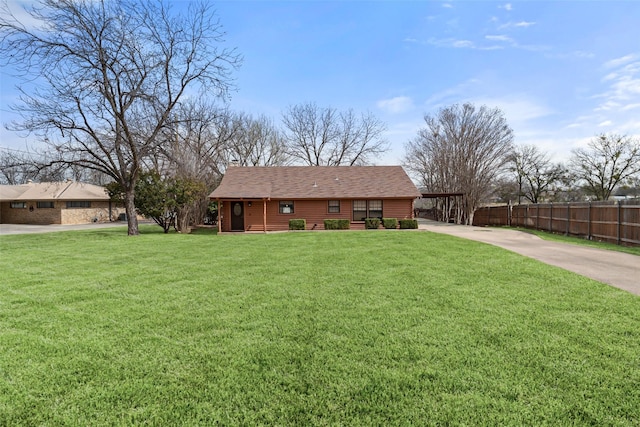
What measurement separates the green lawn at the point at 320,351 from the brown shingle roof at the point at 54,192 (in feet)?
100

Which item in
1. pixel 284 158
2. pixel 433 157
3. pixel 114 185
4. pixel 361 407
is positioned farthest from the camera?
pixel 284 158

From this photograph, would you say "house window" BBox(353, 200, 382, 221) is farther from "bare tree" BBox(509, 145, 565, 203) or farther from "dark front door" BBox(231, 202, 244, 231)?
"bare tree" BBox(509, 145, 565, 203)

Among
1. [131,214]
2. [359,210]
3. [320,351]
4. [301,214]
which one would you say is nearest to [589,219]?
[359,210]

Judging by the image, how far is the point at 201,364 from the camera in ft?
10.1

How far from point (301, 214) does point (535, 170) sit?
30.6 metres

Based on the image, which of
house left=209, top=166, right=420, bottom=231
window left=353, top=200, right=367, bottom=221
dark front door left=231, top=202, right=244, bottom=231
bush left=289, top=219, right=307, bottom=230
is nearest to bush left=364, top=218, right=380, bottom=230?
house left=209, top=166, right=420, bottom=231

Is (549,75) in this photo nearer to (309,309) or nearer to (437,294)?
(437,294)

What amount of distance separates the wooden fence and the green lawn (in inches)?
335

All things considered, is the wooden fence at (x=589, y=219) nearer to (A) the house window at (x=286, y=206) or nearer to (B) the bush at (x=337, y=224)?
(B) the bush at (x=337, y=224)

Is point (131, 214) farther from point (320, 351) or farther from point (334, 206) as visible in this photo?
point (320, 351)

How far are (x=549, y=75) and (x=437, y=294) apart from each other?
12.5m

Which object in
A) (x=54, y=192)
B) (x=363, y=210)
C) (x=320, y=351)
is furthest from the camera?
(x=54, y=192)

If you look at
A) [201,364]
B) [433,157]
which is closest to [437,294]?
[201,364]

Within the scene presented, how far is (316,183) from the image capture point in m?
22.8
